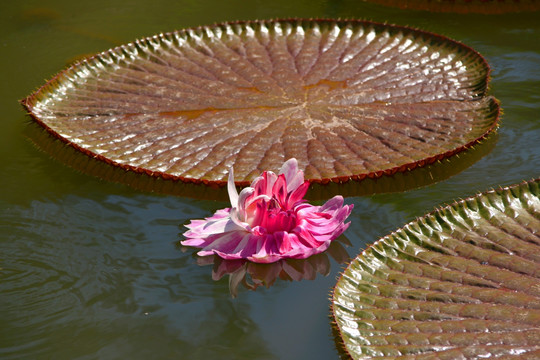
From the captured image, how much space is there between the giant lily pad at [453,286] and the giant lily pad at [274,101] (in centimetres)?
33

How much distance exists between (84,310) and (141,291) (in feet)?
0.42

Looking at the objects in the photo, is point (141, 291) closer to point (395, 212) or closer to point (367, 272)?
point (367, 272)

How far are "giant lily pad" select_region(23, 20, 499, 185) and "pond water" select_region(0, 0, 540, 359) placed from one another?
0.10 m

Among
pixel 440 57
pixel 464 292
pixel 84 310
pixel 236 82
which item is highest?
pixel 440 57

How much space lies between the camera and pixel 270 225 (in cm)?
163

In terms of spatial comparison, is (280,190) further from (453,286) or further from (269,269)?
(453,286)

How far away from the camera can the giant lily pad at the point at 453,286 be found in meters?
1.26

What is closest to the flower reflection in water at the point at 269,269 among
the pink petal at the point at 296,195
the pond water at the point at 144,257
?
the pond water at the point at 144,257

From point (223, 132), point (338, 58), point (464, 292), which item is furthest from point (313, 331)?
point (338, 58)

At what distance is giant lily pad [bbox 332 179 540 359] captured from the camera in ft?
4.12

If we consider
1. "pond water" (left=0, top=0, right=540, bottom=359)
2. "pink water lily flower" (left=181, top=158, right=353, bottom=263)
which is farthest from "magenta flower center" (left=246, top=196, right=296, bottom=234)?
"pond water" (left=0, top=0, right=540, bottom=359)

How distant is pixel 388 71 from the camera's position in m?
2.40

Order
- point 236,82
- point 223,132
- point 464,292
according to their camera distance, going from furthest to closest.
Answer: point 236,82 < point 223,132 < point 464,292

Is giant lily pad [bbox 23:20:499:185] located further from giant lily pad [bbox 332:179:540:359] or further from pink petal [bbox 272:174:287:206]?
giant lily pad [bbox 332:179:540:359]
